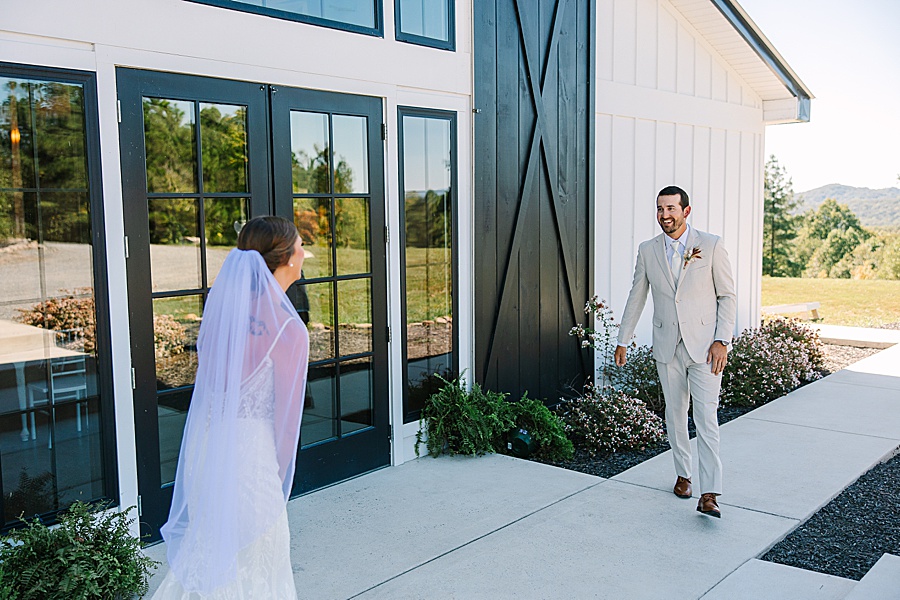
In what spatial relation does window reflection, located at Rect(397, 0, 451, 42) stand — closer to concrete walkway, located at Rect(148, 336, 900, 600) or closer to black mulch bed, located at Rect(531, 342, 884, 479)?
concrete walkway, located at Rect(148, 336, 900, 600)

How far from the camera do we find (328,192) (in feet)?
18.2

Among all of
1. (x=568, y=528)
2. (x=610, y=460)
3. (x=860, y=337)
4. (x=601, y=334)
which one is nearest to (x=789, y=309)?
(x=860, y=337)

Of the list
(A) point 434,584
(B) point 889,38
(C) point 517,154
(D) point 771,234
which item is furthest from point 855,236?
(A) point 434,584

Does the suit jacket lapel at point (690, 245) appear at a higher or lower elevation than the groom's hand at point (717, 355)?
higher

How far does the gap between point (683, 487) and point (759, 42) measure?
589 centimetres

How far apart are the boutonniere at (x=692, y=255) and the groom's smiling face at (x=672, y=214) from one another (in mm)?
150

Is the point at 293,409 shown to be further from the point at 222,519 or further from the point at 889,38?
the point at 889,38

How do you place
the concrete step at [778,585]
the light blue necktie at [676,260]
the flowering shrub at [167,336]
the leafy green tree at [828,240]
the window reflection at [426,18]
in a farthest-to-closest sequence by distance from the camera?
the leafy green tree at [828,240]
the window reflection at [426,18]
the light blue necktie at [676,260]
the flowering shrub at [167,336]
the concrete step at [778,585]

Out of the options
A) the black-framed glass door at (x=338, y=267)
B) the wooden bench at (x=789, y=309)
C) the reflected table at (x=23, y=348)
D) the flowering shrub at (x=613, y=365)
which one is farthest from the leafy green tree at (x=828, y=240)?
the reflected table at (x=23, y=348)

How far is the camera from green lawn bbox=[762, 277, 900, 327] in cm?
1541

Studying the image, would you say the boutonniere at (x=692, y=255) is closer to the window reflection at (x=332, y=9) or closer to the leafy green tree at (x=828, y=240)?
the window reflection at (x=332, y=9)

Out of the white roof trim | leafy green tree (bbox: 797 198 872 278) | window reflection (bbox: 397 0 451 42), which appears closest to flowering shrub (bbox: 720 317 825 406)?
the white roof trim

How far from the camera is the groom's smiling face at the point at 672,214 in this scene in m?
5.19

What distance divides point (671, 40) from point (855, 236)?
1035 inches
